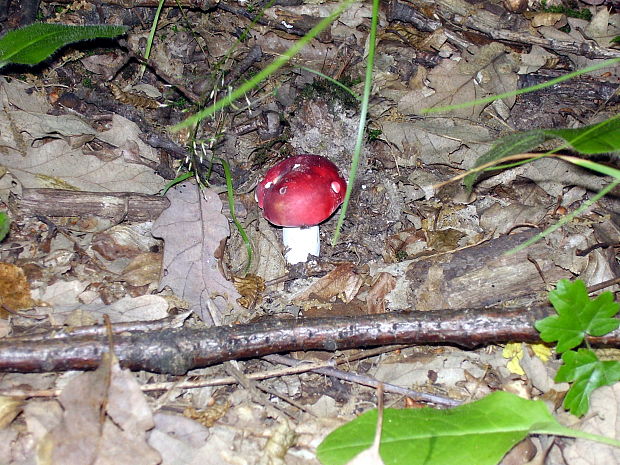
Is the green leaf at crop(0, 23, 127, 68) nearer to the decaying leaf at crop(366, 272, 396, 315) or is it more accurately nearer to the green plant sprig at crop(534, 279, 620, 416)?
the decaying leaf at crop(366, 272, 396, 315)

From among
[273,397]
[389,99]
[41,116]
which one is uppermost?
[41,116]

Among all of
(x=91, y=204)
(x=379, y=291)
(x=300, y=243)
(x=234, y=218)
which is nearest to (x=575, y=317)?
(x=379, y=291)

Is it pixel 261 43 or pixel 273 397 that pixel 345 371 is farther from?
pixel 261 43

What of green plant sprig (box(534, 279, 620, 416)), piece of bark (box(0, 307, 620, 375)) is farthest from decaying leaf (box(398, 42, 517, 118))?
green plant sprig (box(534, 279, 620, 416))

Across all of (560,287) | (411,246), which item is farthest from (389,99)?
(560,287)

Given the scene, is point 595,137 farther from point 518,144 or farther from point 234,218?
point 234,218

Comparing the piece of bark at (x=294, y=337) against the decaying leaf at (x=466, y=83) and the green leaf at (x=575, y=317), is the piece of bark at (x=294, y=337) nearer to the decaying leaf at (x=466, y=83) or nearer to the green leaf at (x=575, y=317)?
the green leaf at (x=575, y=317)
